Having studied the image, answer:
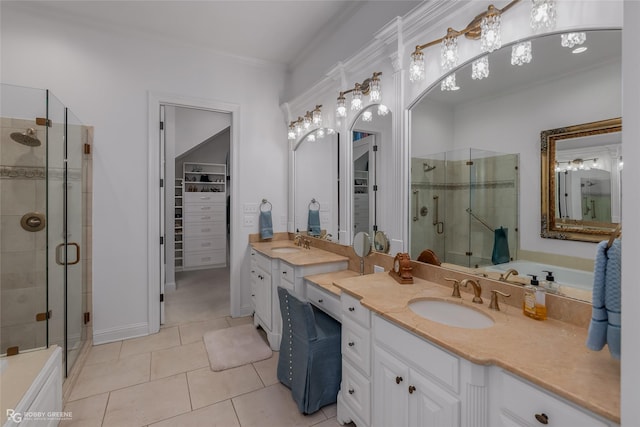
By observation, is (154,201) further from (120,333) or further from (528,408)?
(528,408)

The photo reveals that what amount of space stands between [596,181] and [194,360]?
2.95m

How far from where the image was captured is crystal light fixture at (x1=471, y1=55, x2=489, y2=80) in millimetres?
1506

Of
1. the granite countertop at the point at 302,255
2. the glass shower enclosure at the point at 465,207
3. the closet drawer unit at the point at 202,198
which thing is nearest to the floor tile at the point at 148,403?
the granite countertop at the point at 302,255

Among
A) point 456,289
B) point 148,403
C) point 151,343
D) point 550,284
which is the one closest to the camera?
point 550,284

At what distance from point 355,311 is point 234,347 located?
1636 millimetres

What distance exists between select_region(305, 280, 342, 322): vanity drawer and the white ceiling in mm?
2386

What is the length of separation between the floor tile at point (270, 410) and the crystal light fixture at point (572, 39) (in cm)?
232

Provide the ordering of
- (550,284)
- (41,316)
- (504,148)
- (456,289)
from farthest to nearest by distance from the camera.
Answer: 1. (41,316)
2. (456,289)
3. (504,148)
4. (550,284)

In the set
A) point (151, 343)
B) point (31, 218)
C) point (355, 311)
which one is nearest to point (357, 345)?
point (355, 311)

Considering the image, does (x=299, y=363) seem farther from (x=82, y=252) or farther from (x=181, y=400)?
(x=82, y=252)

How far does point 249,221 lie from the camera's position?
3.53 meters

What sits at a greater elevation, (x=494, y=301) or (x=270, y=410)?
(x=494, y=301)

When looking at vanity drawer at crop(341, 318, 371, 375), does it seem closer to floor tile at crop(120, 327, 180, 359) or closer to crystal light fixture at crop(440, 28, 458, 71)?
crystal light fixture at crop(440, 28, 458, 71)

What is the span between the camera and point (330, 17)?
2723 mm
